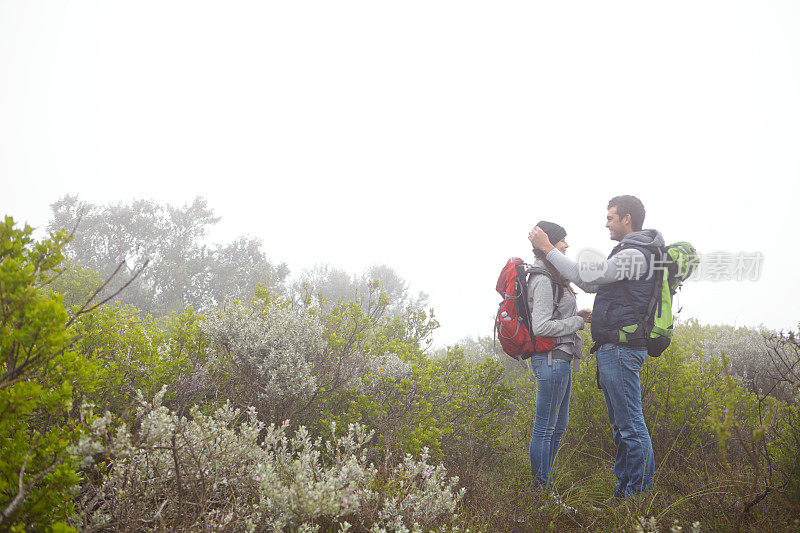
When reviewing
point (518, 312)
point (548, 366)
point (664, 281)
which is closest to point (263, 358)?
point (518, 312)

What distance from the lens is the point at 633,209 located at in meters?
3.29

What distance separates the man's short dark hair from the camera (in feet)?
10.8

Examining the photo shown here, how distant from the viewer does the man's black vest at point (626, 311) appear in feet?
9.62

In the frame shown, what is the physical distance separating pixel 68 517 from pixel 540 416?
296 cm

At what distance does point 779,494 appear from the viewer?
7.93 feet

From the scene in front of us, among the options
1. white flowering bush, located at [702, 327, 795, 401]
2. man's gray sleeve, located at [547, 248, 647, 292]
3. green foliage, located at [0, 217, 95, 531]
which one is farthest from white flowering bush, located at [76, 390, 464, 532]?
white flowering bush, located at [702, 327, 795, 401]

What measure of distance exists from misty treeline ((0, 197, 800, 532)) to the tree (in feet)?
47.7

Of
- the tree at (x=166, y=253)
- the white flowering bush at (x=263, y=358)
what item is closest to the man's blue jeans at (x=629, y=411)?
the white flowering bush at (x=263, y=358)

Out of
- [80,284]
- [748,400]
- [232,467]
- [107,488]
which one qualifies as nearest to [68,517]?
[107,488]

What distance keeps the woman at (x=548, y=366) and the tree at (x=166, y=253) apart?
16.0 meters

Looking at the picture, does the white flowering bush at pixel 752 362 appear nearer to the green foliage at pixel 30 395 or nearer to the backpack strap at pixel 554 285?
the backpack strap at pixel 554 285

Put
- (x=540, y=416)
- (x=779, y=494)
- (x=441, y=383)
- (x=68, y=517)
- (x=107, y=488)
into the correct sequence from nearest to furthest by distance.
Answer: (x=68, y=517) → (x=107, y=488) → (x=779, y=494) → (x=540, y=416) → (x=441, y=383)

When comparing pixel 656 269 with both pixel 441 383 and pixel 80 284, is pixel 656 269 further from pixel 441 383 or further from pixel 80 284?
pixel 80 284

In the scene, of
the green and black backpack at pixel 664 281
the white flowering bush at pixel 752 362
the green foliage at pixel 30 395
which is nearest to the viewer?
the green foliage at pixel 30 395
